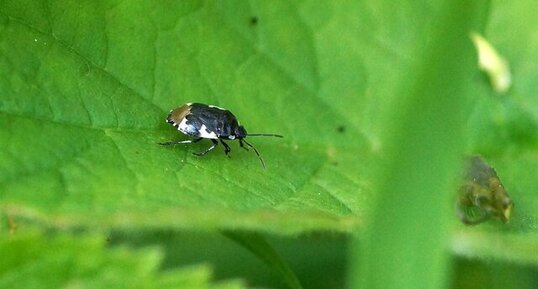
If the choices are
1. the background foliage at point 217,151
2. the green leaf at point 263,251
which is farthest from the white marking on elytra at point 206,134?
the green leaf at point 263,251

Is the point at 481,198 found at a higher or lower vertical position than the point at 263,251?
higher

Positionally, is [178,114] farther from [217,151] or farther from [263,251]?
[263,251]

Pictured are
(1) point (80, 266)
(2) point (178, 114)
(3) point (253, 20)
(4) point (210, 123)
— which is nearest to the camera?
(1) point (80, 266)

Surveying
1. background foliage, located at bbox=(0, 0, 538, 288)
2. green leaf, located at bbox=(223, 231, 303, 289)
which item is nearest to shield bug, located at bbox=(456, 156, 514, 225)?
background foliage, located at bbox=(0, 0, 538, 288)

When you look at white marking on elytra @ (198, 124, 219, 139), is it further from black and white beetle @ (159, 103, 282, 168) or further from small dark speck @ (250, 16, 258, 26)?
small dark speck @ (250, 16, 258, 26)

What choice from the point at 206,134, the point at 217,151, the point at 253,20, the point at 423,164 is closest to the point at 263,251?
the point at 217,151

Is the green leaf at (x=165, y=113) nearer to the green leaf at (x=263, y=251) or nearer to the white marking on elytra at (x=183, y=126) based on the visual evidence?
the white marking on elytra at (x=183, y=126)
